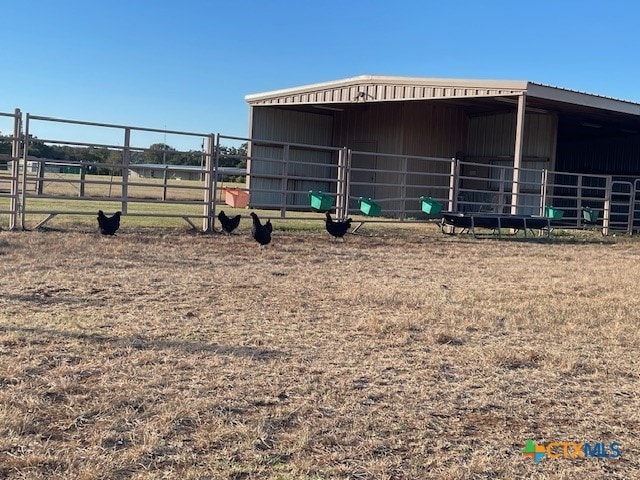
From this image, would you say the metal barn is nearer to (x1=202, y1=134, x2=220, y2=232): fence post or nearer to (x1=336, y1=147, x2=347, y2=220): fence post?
(x1=336, y1=147, x2=347, y2=220): fence post

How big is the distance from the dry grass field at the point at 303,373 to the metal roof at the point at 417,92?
8868mm

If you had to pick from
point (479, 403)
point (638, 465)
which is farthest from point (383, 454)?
point (638, 465)

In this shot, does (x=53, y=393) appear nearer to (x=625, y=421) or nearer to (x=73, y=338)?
(x=73, y=338)

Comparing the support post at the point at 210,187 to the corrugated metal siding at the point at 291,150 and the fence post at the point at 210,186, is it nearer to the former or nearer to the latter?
the fence post at the point at 210,186

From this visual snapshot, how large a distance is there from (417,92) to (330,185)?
618 centimetres

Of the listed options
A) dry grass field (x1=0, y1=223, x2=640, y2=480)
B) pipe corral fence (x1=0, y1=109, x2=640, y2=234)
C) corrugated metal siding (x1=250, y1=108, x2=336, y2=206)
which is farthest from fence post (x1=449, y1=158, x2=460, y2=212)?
corrugated metal siding (x1=250, y1=108, x2=336, y2=206)

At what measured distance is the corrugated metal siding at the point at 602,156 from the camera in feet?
84.3

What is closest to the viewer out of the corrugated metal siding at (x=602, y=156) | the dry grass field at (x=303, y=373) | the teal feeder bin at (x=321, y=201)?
the dry grass field at (x=303, y=373)

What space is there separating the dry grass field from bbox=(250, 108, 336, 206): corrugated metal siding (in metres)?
14.5

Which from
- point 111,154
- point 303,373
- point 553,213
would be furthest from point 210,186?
point 111,154

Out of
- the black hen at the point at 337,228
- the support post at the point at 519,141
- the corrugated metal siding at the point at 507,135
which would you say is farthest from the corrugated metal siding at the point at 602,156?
the black hen at the point at 337,228

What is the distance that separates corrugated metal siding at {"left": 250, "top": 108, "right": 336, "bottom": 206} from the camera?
21.7 meters

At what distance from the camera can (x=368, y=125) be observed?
21266mm

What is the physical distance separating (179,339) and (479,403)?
2.02 m
